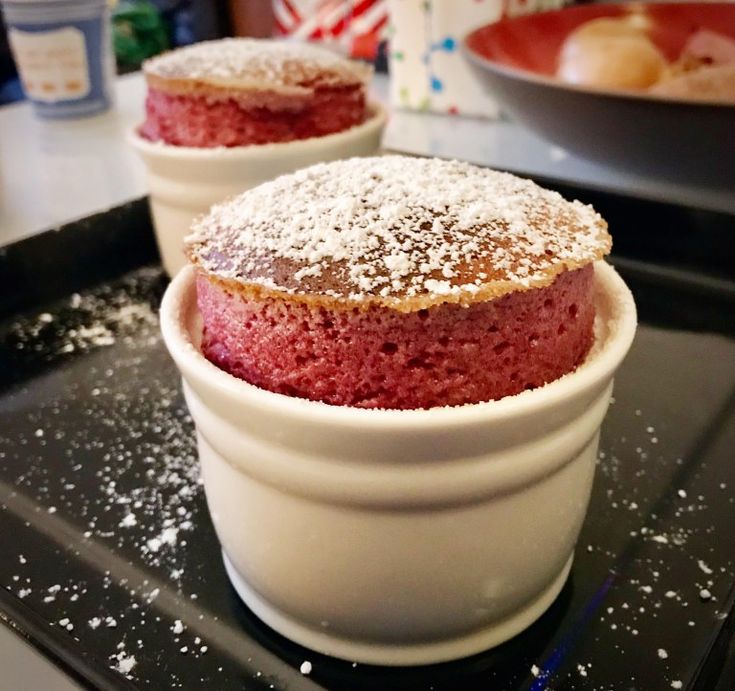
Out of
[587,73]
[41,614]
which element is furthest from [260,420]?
[587,73]

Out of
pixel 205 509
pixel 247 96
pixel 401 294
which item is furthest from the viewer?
pixel 247 96

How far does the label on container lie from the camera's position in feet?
4.40

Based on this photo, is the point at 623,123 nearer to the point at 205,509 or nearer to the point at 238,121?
the point at 238,121

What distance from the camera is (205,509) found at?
0.56m

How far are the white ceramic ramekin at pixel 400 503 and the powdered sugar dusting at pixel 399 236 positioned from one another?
0.05 m

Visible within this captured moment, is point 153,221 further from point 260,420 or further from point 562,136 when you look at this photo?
point 260,420

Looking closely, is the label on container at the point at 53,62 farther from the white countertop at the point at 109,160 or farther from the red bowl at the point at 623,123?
the red bowl at the point at 623,123

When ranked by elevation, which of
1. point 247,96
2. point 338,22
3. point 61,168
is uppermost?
point 247,96

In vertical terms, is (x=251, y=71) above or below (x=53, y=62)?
above

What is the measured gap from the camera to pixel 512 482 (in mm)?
394

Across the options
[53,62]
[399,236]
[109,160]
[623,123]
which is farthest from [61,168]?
[399,236]

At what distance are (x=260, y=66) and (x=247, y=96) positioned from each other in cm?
4

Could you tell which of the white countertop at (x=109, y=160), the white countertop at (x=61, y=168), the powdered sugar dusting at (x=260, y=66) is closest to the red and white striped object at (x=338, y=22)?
the white countertop at (x=109, y=160)

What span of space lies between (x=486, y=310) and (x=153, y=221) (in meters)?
0.60
